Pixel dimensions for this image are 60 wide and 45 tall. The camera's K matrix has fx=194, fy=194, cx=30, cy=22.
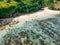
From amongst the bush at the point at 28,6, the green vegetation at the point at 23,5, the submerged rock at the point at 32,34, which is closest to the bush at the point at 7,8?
the green vegetation at the point at 23,5

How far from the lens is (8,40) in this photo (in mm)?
19969

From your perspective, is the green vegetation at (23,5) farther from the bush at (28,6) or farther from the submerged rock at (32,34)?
the submerged rock at (32,34)

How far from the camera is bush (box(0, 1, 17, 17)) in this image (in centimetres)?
2956

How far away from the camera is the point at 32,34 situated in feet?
71.7

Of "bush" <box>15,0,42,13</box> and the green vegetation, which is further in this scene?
"bush" <box>15,0,42,13</box>

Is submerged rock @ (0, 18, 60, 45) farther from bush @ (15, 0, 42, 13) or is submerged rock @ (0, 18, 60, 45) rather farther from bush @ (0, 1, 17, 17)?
bush @ (15, 0, 42, 13)

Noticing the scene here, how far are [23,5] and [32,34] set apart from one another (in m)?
12.9

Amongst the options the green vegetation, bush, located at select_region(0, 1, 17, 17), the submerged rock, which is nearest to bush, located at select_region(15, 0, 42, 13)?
the green vegetation

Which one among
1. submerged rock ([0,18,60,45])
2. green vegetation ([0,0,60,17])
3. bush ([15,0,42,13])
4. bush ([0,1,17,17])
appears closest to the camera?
submerged rock ([0,18,60,45])

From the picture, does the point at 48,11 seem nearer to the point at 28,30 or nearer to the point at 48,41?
the point at 28,30

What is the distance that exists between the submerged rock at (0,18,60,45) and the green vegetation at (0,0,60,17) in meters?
4.26

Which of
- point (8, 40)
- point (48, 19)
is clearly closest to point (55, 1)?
point (48, 19)

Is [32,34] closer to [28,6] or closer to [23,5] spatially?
[23,5]

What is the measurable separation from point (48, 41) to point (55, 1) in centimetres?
2146
